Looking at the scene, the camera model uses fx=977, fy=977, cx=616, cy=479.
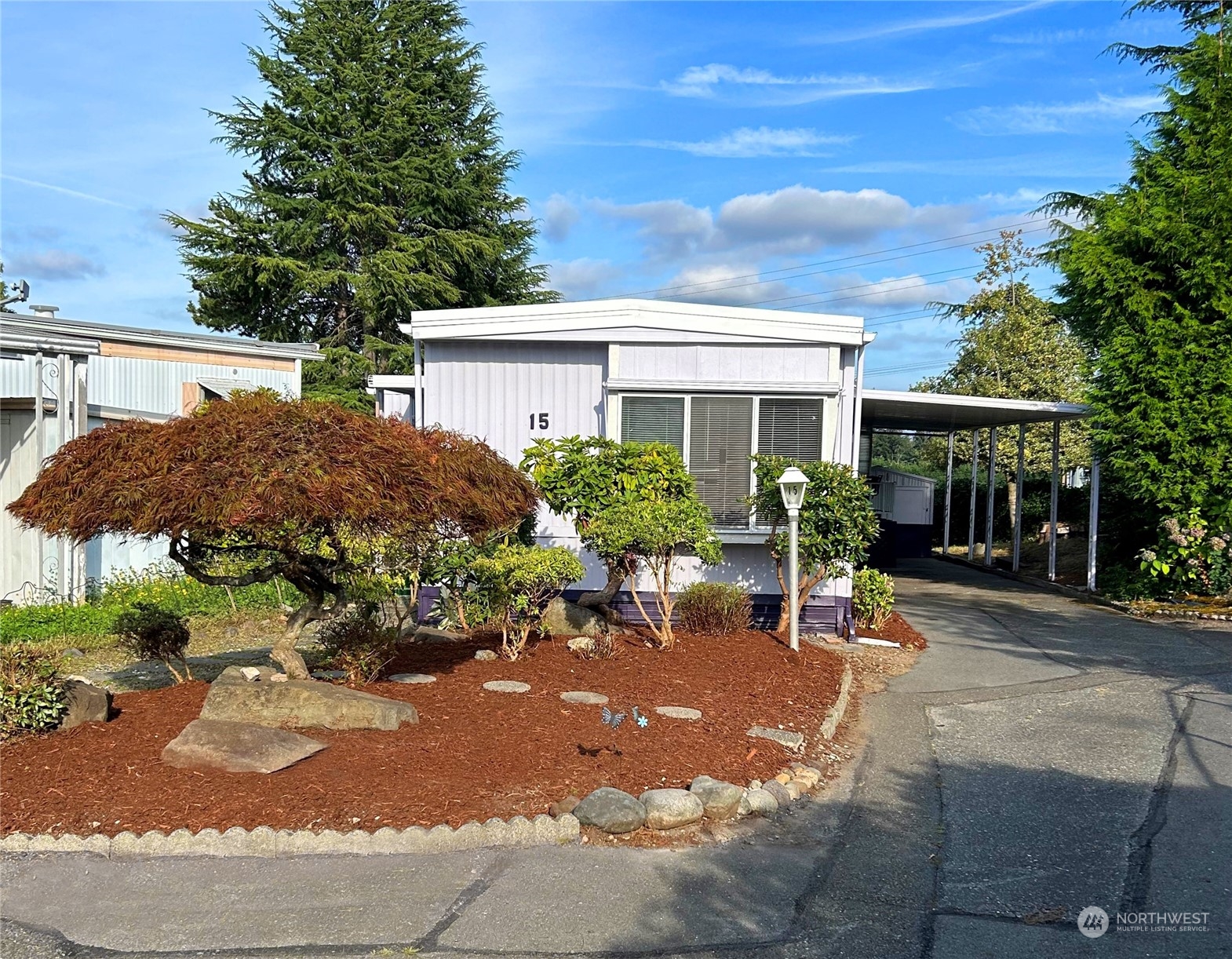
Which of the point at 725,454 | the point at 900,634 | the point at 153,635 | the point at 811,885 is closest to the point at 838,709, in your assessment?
the point at 811,885

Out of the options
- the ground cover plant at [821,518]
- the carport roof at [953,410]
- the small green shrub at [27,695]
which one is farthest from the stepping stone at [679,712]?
the carport roof at [953,410]

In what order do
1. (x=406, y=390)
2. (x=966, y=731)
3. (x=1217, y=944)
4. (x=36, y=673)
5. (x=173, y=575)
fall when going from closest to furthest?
1. (x=1217, y=944)
2. (x=36, y=673)
3. (x=966, y=731)
4. (x=173, y=575)
5. (x=406, y=390)

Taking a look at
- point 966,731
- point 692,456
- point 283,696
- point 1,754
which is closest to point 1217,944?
point 966,731

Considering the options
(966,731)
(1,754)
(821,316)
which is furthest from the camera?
(821,316)

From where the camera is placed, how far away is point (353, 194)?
908 inches

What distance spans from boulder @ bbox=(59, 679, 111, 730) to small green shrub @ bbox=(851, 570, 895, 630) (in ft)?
25.7

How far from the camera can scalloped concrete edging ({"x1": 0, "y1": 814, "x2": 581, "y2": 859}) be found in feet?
15.0

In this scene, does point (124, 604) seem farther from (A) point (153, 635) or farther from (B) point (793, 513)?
(B) point (793, 513)

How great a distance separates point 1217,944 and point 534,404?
8.23 m

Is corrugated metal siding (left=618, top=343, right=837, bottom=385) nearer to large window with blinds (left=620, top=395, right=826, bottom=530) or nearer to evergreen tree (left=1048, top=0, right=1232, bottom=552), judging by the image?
large window with blinds (left=620, top=395, right=826, bottom=530)

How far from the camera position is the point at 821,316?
10414 millimetres

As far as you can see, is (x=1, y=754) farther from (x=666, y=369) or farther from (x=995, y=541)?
(x=995, y=541)

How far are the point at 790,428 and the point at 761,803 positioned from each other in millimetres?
5561

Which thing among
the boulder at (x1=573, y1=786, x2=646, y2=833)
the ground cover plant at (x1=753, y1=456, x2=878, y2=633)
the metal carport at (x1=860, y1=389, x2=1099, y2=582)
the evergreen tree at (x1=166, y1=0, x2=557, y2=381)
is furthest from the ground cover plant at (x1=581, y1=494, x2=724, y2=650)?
the evergreen tree at (x1=166, y1=0, x2=557, y2=381)
